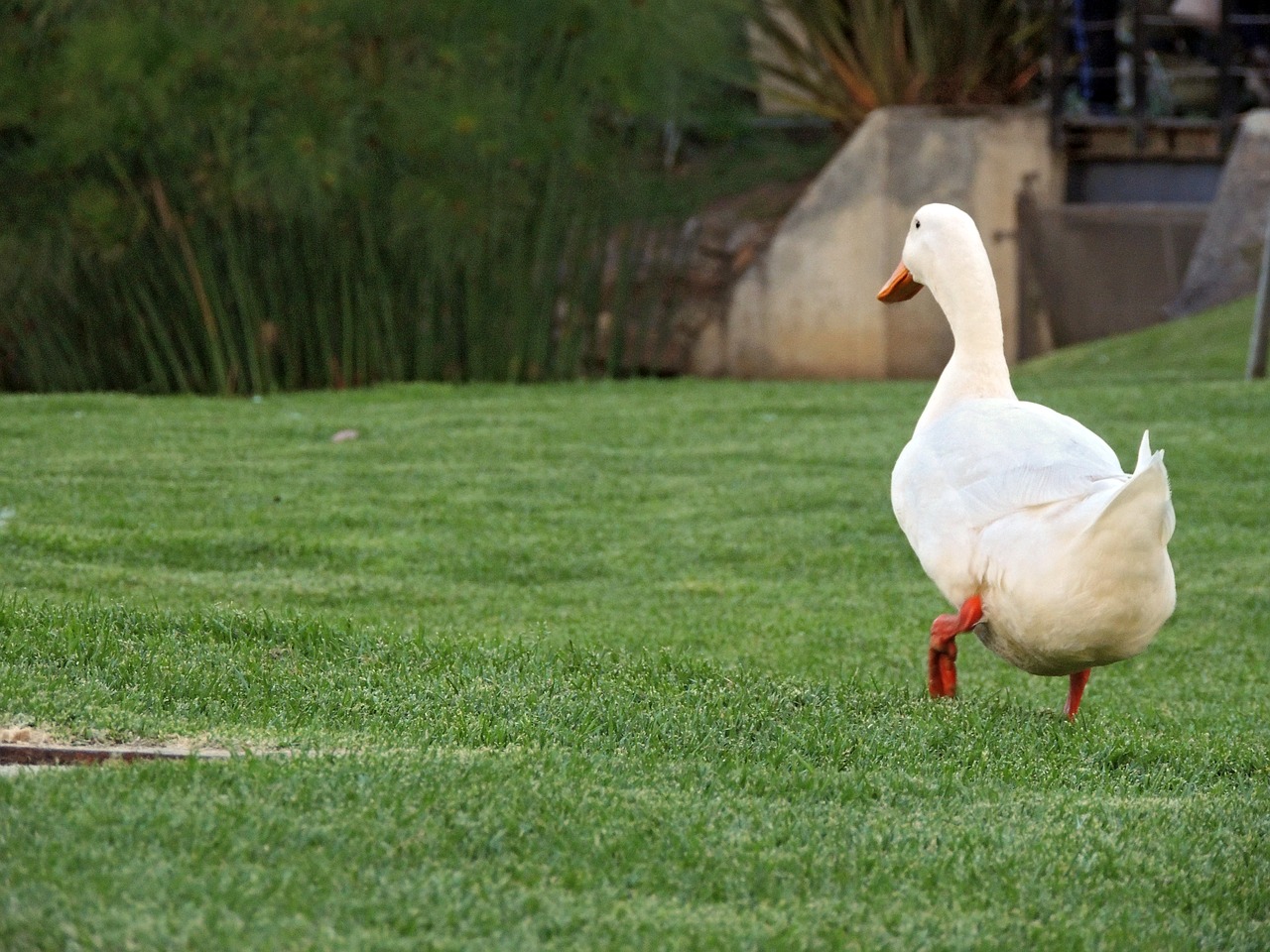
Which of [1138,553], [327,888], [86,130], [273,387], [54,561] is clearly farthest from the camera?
[273,387]

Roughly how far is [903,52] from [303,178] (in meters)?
6.22

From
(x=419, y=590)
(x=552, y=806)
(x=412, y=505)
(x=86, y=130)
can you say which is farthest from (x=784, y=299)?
(x=552, y=806)

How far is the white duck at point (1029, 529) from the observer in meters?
3.22

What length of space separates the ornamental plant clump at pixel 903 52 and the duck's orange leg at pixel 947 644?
10.8 metres

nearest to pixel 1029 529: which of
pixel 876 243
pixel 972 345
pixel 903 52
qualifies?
pixel 972 345

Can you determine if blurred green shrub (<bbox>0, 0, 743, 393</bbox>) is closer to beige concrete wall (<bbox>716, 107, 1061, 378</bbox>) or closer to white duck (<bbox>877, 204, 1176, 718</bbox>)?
beige concrete wall (<bbox>716, 107, 1061, 378</bbox>)

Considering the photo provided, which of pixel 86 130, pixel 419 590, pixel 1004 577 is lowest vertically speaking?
pixel 419 590

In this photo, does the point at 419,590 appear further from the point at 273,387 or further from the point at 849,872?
the point at 273,387

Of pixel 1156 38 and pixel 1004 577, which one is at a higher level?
pixel 1156 38

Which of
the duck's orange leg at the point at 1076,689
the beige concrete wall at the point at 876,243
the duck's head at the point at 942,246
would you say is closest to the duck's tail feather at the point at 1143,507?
the duck's orange leg at the point at 1076,689

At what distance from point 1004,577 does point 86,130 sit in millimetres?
7987

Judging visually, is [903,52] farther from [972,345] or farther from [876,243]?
[972,345]

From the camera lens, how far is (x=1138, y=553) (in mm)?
3191

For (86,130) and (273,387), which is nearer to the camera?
(86,130)
